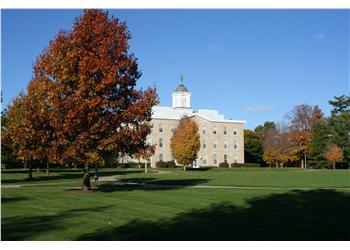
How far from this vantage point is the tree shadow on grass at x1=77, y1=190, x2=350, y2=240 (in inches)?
388

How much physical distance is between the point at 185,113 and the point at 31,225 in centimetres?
7461

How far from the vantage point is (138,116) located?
21984 millimetres

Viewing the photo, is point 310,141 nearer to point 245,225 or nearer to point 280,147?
point 280,147

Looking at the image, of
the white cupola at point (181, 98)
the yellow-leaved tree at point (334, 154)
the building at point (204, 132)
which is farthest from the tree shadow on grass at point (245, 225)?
the white cupola at point (181, 98)

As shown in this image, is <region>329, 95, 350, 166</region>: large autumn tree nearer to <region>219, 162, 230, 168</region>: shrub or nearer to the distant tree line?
the distant tree line

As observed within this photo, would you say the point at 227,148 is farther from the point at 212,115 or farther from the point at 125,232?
the point at 125,232

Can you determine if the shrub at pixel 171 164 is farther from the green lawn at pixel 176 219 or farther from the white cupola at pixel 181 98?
Answer: the green lawn at pixel 176 219

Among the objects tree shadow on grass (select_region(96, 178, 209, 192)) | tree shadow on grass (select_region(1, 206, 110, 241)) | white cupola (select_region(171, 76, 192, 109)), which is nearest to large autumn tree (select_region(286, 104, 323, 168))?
white cupola (select_region(171, 76, 192, 109))

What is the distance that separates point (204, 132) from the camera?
88250 mm

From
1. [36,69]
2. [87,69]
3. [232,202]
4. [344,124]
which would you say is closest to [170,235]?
[232,202]

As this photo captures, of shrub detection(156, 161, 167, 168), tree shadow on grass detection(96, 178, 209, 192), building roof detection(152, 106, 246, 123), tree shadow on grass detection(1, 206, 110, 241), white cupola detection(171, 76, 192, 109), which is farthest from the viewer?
white cupola detection(171, 76, 192, 109)

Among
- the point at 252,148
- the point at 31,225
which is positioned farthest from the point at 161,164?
the point at 31,225

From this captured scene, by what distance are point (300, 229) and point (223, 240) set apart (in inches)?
96.8

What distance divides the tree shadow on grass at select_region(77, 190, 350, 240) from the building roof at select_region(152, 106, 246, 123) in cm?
6846
